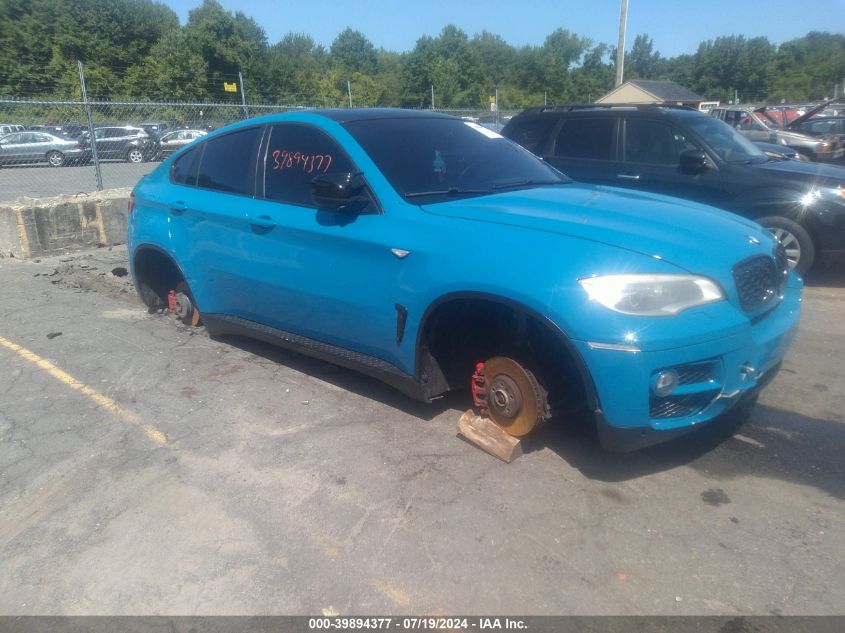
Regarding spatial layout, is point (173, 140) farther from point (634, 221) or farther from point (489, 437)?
point (634, 221)

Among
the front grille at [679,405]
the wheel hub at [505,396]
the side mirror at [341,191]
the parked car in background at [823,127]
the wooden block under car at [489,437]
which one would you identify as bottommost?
the wooden block under car at [489,437]

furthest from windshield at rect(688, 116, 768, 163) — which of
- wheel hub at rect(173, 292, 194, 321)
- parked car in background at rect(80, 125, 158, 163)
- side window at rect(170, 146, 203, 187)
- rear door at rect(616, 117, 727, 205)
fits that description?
parked car in background at rect(80, 125, 158, 163)

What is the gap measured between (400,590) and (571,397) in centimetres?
133

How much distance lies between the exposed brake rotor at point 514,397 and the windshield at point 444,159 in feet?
3.24

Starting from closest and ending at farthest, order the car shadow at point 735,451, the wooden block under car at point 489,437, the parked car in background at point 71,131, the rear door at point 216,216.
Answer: the car shadow at point 735,451 → the wooden block under car at point 489,437 → the rear door at point 216,216 → the parked car in background at point 71,131

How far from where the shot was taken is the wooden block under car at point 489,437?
11.0 ft

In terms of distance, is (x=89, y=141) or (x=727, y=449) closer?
(x=727, y=449)

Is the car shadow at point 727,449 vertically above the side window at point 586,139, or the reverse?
the side window at point 586,139

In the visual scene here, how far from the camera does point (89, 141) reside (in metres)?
14.3

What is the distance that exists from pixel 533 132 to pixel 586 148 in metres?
0.75

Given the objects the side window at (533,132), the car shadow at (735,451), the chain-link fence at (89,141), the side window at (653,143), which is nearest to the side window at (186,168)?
the car shadow at (735,451)

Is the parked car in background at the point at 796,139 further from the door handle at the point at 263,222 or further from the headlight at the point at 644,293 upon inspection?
the headlight at the point at 644,293

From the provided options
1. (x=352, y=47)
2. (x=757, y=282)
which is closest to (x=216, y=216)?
(x=757, y=282)

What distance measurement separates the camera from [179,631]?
2.40 m
